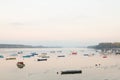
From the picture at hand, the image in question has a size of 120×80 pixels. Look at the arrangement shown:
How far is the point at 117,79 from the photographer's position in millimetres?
52500

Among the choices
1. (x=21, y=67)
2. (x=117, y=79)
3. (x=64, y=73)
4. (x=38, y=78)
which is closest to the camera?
(x=117, y=79)

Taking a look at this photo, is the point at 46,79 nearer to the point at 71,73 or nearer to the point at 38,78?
the point at 38,78

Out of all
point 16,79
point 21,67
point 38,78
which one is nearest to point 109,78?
point 38,78

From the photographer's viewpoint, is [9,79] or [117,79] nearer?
[117,79]

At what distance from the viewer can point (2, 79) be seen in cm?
5656

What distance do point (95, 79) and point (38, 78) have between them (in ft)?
39.6

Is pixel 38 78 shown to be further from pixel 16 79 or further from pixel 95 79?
pixel 95 79

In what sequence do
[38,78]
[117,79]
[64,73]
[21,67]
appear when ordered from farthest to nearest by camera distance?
[21,67] → [64,73] → [38,78] → [117,79]

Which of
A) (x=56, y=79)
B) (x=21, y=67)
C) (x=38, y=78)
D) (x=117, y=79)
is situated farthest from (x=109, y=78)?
(x=21, y=67)

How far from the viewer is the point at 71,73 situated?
209 ft

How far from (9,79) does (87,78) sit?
1662 centimetres

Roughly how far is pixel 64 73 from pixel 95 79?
11.6 meters

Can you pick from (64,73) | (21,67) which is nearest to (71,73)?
(64,73)

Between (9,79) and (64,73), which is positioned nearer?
(9,79)
